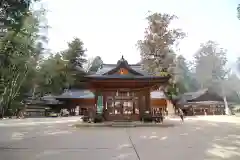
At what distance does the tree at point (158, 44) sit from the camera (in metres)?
33.8

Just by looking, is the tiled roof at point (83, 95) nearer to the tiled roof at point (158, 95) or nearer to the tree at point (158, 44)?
the tiled roof at point (158, 95)

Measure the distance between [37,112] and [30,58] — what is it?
10.6 meters

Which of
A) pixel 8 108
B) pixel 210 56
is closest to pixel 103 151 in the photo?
pixel 8 108

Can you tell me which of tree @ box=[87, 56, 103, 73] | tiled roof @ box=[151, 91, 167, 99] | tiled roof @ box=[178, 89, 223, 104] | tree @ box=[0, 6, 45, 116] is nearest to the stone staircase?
tree @ box=[0, 6, 45, 116]

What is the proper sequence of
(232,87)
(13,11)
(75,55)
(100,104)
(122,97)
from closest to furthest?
(13,11)
(100,104)
(122,97)
(232,87)
(75,55)

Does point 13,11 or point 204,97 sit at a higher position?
point 13,11

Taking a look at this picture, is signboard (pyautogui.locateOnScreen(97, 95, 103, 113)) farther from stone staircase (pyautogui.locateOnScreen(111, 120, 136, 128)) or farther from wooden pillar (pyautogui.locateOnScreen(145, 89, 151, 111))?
wooden pillar (pyautogui.locateOnScreen(145, 89, 151, 111))

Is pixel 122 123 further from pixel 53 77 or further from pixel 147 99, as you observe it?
pixel 53 77

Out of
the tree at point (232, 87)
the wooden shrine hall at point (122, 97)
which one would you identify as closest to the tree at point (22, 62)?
the wooden shrine hall at point (122, 97)

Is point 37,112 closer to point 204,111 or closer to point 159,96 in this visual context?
point 159,96

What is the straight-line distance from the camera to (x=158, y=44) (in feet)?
110

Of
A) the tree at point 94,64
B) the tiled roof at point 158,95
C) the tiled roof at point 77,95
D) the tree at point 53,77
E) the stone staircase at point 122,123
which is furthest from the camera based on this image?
the tree at point 94,64

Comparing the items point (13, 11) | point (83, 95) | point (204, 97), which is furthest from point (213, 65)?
point (13, 11)

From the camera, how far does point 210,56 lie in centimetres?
4912
